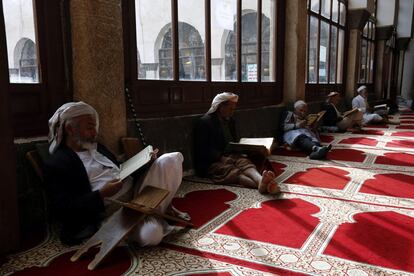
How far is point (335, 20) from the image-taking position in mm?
9453

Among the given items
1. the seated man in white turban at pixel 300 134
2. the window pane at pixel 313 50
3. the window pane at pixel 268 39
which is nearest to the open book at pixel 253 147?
the seated man in white turban at pixel 300 134

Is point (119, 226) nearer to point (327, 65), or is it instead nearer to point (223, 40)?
point (223, 40)

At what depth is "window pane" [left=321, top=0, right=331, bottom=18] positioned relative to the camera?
8476 mm

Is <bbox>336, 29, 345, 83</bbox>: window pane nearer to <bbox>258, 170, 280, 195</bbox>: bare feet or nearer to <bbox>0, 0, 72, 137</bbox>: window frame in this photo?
<bbox>258, 170, 280, 195</bbox>: bare feet

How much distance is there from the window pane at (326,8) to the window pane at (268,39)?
8.43ft

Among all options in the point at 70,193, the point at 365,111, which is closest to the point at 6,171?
the point at 70,193

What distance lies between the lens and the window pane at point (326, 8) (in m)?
8.48

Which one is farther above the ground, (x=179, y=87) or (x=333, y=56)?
(x=333, y=56)

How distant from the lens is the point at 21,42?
2.71 meters

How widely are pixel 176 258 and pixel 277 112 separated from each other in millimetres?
4624

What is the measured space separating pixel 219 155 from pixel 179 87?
97 cm

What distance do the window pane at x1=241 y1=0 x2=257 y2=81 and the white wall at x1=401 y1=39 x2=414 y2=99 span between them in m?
14.8

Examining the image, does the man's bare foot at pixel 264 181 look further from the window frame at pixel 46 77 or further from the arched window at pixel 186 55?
the window frame at pixel 46 77

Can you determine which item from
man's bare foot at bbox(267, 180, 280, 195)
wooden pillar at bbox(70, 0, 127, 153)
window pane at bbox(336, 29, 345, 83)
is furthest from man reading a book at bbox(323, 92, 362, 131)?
wooden pillar at bbox(70, 0, 127, 153)
